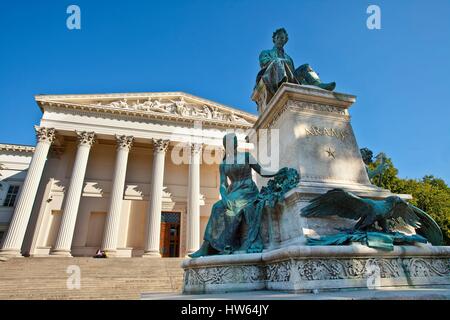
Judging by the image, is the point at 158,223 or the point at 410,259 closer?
the point at 410,259

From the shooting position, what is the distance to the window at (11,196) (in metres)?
29.8

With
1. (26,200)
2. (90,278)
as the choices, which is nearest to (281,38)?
(90,278)

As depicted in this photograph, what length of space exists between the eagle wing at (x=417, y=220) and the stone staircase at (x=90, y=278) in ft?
30.6

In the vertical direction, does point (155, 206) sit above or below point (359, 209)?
above

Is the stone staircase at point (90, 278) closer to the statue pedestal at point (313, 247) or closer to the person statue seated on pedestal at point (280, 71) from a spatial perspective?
the statue pedestal at point (313, 247)

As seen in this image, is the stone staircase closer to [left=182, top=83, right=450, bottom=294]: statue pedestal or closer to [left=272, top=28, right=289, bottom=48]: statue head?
[left=182, top=83, right=450, bottom=294]: statue pedestal

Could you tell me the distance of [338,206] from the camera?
3.85m

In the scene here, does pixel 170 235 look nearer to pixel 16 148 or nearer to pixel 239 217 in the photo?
pixel 16 148

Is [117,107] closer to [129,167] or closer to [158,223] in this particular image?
[129,167]

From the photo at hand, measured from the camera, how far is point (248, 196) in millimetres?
4691

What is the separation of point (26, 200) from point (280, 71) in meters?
23.5

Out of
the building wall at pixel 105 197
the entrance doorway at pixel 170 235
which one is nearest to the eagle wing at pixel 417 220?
the building wall at pixel 105 197
